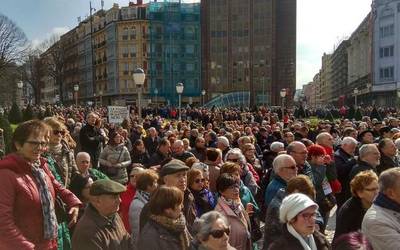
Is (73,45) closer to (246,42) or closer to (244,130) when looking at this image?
(246,42)

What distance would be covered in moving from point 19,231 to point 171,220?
47.8 inches

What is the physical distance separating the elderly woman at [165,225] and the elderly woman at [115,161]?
568 cm

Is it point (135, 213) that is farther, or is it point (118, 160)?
point (118, 160)

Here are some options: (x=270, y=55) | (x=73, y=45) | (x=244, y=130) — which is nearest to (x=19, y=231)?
(x=244, y=130)

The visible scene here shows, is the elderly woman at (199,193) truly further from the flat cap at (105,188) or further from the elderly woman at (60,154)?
the flat cap at (105,188)

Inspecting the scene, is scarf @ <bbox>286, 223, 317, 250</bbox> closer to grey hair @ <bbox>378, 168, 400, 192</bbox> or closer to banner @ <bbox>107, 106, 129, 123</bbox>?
grey hair @ <bbox>378, 168, 400, 192</bbox>

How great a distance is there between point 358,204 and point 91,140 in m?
8.26

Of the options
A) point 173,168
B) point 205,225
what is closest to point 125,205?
point 173,168

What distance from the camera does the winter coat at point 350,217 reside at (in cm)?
511

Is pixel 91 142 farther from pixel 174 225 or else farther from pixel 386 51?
pixel 386 51

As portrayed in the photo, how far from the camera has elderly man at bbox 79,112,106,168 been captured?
1226 centimetres

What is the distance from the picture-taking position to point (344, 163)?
8562mm

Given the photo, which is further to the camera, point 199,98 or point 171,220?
point 199,98

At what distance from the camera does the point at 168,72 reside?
8512 centimetres
